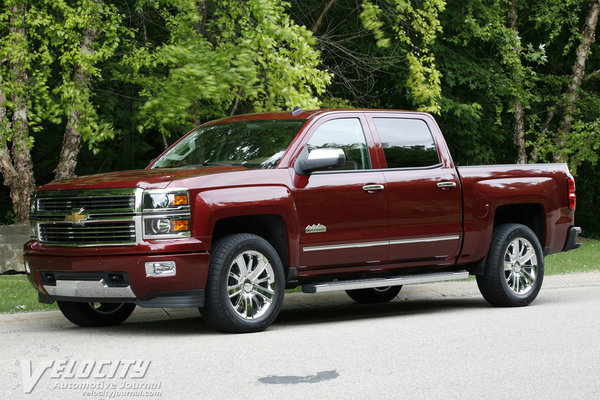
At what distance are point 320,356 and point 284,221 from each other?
1804 mm

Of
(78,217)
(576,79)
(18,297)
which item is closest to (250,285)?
→ (78,217)

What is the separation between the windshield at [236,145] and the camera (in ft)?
31.7

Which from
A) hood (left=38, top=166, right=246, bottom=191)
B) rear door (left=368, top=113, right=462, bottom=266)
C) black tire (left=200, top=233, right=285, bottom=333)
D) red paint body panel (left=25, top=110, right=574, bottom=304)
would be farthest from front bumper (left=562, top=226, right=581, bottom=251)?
hood (left=38, top=166, right=246, bottom=191)

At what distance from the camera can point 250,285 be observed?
907 centimetres

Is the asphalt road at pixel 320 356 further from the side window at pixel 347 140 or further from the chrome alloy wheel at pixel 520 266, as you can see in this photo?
the side window at pixel 347 140

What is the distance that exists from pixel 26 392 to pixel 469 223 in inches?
224

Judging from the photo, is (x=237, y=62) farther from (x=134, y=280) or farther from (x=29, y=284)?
(x=134, y=280)

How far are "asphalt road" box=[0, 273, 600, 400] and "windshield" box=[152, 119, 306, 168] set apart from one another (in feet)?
5.21

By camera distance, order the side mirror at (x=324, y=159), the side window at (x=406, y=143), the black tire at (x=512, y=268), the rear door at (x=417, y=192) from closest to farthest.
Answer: the side mirror at (x=324, y=159)
the rear door at (x=417, y=192)
the side window at (x=406, y=143)
the black tire at (x=512, y=268)

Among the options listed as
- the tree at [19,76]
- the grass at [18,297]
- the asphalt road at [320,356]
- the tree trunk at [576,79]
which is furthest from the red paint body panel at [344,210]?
the tree trunk at [576,79]

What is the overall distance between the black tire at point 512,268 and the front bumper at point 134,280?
12.5 ft

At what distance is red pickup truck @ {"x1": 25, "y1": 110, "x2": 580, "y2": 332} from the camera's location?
A: 8.64 metres

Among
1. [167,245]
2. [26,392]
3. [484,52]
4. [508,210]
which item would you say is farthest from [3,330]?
[484,52]

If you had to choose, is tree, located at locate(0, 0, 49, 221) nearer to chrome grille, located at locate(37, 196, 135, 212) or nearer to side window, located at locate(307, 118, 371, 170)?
chrome grille, located at locate(37, 196, 135, 212)
